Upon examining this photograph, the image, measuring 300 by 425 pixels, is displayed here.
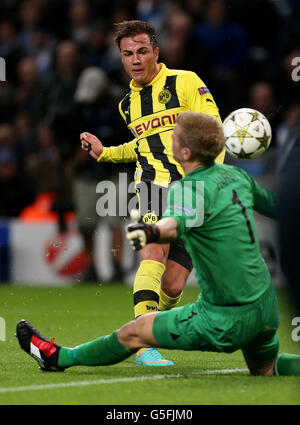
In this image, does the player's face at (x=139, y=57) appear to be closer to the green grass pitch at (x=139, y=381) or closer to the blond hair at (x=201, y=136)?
the blond hair at (x=201, y=136)

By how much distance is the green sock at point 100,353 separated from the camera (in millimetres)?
4418

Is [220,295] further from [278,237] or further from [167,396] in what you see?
[278,237]

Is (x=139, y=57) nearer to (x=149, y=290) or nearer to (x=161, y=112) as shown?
(x=161, y=112)

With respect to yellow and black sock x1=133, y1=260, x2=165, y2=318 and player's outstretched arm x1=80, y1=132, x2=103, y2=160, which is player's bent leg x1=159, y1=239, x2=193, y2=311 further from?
player's outstretched arm x1=80, y1=132, x2=103, y2=160

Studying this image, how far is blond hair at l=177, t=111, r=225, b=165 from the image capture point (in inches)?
161

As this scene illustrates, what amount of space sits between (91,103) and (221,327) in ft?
23.8

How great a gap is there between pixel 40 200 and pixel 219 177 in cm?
840

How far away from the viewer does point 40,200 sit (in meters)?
12.3

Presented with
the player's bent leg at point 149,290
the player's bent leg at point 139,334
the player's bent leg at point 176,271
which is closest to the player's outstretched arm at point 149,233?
the player's bent leg at point 139,334

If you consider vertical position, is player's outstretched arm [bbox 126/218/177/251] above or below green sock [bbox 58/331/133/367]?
above

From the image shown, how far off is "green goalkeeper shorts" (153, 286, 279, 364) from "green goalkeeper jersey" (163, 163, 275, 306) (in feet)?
0.17

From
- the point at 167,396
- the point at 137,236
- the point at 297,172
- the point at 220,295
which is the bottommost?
the point at 167,396

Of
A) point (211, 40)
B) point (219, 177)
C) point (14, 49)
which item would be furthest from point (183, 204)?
point (14, 49)
